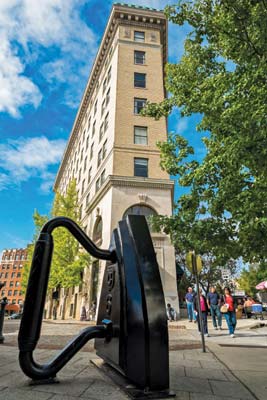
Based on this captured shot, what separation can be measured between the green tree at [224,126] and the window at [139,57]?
63.1 ft

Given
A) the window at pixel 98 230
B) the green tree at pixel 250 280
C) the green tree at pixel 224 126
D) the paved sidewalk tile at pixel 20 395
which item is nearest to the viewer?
the paved sidewalk tile at pixel 20 395

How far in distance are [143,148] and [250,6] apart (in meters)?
16.4

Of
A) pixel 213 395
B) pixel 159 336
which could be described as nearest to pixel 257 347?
pixel 213 395

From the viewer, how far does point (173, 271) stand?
19.6 meters

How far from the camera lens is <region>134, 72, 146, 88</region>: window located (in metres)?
26.1

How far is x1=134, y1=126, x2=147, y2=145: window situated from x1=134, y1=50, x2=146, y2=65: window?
304 inches

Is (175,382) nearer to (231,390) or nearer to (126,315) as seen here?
(231,390)

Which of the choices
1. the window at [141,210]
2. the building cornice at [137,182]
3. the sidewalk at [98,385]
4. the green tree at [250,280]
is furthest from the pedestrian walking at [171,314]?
the green tree at [250,280]

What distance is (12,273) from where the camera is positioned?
100m

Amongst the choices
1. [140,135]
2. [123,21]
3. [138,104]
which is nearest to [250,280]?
[140,135]

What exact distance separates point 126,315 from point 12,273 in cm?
10990

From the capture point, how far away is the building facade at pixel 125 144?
2100 cm

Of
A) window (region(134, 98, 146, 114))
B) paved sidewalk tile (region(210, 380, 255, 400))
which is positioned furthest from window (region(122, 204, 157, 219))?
paved sidewalk tile (region(210, 380, 255, 400))

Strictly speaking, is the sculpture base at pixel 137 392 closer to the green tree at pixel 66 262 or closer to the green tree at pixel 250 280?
the green tree at pixel 66 262
